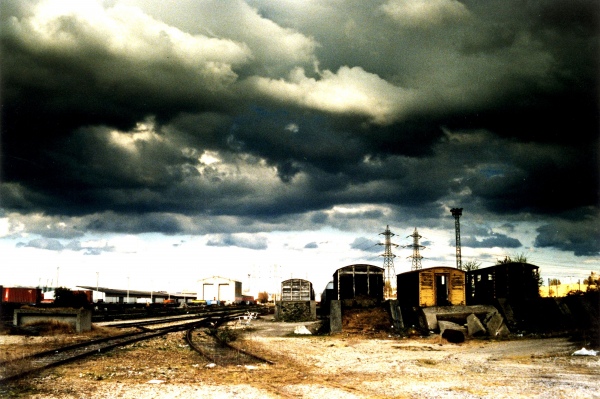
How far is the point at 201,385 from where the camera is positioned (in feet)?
31.6

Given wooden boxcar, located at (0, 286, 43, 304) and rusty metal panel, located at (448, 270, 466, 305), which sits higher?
rusty metal panel, located at (448, 270, 466, 305)

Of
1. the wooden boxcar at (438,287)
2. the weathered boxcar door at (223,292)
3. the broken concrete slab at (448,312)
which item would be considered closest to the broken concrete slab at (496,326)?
the broken concrete slab at (448,312)

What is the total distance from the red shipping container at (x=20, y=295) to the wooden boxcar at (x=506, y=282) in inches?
1930

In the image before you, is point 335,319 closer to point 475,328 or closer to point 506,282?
point 475,328

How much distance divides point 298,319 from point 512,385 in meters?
27.9

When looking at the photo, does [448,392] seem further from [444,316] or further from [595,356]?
[444,316]

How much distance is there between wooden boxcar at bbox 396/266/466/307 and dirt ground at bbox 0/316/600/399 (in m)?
10.4

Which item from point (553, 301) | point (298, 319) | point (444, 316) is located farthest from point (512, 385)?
point (298, 319)

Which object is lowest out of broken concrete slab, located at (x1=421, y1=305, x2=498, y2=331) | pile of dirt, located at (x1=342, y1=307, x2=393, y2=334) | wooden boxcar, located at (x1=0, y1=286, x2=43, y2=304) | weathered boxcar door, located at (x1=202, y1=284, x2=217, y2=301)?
weathered boxcar door, located at (x1=202, y1=284, x2=217, y2=301)

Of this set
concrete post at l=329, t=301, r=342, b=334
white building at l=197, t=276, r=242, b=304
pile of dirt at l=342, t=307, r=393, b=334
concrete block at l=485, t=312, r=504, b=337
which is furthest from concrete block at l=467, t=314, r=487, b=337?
white building at l=197, t=276, r=242, b=304

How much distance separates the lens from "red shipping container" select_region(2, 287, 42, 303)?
55684 mm

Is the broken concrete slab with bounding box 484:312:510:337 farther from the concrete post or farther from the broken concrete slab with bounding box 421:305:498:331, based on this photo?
the concrete post

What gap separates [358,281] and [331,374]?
26.7 m

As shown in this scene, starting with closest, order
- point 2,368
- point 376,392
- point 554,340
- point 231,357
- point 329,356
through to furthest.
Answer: point 376,392, point 2,368, point 231,357, point 329,356, point 554,340
